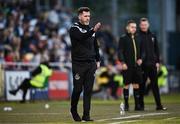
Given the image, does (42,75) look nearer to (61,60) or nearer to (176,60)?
(61,60)

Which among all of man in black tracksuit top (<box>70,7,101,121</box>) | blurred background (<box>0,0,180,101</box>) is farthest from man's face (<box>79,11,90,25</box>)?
blurred background (<box>0,0,180,101</box>)

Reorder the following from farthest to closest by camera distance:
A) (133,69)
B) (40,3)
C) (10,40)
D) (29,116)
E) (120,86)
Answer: (40,3), (120,86), (10,40), (133,69), (29,116)

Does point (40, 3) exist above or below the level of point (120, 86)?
above

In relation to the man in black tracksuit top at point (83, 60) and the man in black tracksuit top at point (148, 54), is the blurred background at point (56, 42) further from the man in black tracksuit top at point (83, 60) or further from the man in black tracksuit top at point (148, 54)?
the man in black tracksuit top at point (83, 60)

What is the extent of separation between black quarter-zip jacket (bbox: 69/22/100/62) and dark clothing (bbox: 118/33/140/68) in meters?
4.38

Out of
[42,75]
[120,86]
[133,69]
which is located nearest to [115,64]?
[120,86]

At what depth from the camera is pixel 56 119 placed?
1917cm

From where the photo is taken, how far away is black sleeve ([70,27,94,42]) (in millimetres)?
17703

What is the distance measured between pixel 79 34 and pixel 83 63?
2.32 feet

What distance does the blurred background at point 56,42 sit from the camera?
109 feet

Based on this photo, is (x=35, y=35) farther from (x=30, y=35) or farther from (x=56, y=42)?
(x=56, y=42)

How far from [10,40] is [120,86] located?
5.78 meters

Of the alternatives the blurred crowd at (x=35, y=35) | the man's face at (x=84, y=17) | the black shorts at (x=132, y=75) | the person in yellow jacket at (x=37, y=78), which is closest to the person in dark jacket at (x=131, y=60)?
the black shorts at (x=132, y=75)

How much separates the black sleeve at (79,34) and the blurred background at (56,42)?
46.0 feet
